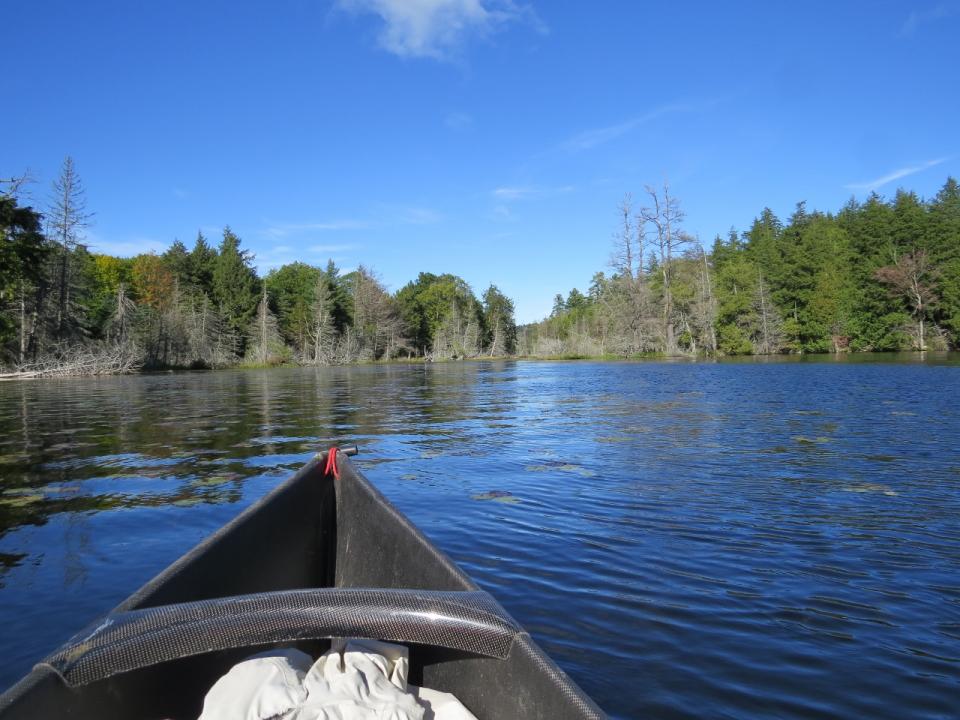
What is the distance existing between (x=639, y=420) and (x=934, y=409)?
7.13 meters

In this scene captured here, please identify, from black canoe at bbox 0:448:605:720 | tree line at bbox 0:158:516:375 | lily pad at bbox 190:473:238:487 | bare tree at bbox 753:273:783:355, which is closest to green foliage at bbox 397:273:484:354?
tree line at bbox 0:158:516:375

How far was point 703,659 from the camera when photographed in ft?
12.3

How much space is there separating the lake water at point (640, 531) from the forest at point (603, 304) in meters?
42.0

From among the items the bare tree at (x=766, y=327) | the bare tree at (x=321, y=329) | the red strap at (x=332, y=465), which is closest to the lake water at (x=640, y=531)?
the red strap at (x=332, y=465)

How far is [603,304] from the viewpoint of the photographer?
249 ft

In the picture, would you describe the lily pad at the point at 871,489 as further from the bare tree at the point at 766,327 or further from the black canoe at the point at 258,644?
the bare tree at the point at 766,327

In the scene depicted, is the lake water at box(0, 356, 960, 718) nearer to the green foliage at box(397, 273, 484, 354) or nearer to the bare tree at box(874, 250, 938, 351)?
the bare tree at box(874, 250, 938, 351)

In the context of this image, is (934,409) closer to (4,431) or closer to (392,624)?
(392,624)

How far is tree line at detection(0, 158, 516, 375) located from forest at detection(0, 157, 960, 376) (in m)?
0.20

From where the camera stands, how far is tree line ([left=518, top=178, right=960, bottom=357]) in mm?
64812

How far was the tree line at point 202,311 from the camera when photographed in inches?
1805

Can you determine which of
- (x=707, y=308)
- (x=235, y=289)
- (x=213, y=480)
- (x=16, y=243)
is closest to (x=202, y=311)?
(x=235, y=289)

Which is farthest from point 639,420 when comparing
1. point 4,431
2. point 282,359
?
point 282,359

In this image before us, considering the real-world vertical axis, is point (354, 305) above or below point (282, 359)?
above
